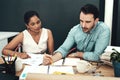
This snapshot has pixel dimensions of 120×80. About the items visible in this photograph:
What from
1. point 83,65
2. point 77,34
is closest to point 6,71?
point 83,65

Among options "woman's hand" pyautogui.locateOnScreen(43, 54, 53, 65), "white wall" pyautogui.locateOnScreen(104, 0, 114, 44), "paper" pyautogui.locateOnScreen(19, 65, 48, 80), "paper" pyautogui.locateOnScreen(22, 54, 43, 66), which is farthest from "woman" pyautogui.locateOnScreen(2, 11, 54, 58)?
"white wall" pyautogui.locateOnScreen(104, 0, 114, 44)

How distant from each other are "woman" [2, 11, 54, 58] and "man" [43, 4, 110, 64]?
0.38 m

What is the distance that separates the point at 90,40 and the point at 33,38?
28.0 inches

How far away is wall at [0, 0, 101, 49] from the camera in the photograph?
3.26 metres

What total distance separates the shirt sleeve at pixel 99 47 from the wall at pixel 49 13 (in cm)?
101

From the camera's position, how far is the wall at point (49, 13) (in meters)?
3.26

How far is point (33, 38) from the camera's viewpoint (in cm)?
261

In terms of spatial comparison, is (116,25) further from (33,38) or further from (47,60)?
(47,60)

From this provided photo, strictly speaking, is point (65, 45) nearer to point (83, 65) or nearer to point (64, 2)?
point (83, 65)

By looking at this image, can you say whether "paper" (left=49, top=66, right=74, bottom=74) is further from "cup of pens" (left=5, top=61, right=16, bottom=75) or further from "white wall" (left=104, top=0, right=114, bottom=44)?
"white wall" (left=104, top=0, right=114, bottom=44)

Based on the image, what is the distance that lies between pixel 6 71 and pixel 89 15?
1.11 meters

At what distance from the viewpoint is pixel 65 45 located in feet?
7.52

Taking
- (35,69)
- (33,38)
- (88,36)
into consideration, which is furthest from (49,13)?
(35,69)

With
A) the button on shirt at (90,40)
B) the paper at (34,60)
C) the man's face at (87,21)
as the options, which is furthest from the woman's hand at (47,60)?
the man's face at (87,21)
